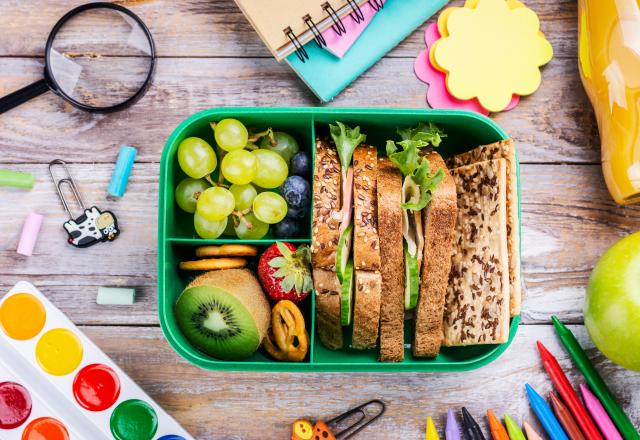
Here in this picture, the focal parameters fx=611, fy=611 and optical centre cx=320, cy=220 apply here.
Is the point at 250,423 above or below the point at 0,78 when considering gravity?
below

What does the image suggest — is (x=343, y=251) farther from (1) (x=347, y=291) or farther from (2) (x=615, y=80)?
(2) (x=615, y=80)

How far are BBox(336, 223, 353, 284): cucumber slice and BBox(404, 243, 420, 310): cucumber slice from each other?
98 millimetres

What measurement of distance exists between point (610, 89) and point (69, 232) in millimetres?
1022

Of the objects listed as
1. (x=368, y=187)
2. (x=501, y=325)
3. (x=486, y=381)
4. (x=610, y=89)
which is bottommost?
(x=486, y=381)

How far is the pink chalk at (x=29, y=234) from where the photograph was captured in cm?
116

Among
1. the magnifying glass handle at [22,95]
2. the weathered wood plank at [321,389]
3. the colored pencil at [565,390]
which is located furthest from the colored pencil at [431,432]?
the magnifying glass handle at [22,95]

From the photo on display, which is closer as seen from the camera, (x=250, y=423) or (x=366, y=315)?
(x=366, y=315)

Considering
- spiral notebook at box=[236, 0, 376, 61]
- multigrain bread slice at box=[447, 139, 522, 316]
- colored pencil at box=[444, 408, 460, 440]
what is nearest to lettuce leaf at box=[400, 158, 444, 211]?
multigrain bread slice at box=[447, 139, 522, 316]

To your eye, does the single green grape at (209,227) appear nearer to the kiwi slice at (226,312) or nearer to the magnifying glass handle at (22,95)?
the kiwi slice at (226,312)

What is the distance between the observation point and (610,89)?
1083 millimetres

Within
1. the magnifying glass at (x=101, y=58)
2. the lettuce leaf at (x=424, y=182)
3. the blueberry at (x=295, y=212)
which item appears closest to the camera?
the lettuce leaf at (x=424, y=182)

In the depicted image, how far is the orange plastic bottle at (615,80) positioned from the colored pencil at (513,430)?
465 mm

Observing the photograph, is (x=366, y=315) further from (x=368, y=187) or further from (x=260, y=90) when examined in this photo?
(x=260, y=90)

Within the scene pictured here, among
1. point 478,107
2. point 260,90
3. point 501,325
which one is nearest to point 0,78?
point 260,90
